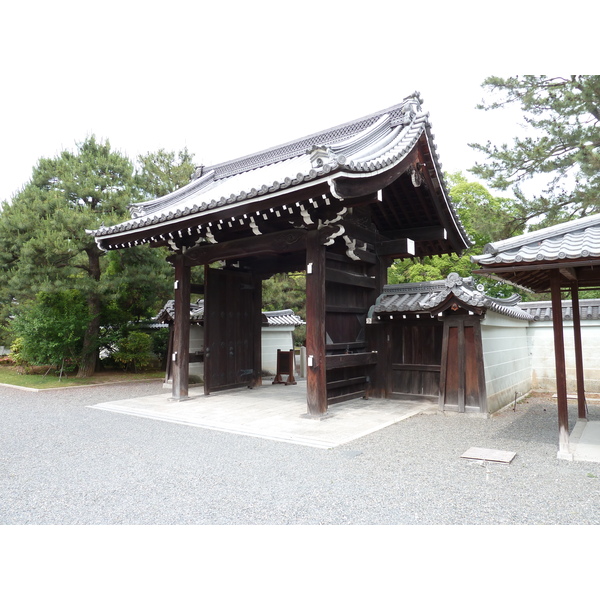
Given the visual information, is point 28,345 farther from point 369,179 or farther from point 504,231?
point 504,231

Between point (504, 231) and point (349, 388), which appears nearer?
point (349, 388)

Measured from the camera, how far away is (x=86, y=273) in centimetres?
1305

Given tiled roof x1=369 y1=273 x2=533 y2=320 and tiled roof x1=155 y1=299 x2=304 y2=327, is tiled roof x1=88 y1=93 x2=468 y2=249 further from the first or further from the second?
tiled roof x1=155 y1=299 x2=304 y2=327

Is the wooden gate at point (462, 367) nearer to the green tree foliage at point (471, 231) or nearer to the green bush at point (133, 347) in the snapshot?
the green tree foliage at point (471, 231)

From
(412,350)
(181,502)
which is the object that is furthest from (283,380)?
(181,502)

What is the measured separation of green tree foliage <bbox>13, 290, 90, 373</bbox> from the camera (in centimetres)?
1195

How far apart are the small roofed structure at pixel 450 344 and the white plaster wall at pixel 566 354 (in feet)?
3.81

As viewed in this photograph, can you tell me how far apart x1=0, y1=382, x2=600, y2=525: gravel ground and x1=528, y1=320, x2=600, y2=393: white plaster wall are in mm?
4040

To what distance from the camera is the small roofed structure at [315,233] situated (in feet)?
21.7

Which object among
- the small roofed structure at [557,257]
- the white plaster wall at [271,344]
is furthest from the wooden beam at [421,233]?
the white plaster wall at [271,344]

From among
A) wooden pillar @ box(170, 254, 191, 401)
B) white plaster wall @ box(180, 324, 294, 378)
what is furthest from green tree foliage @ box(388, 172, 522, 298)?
wooden pillar @ box(170, 254, 191, 401)

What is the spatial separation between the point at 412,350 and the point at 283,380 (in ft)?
15.9

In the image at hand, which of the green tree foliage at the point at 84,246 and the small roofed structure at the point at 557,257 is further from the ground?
the green tree foliage at the point at 84,246

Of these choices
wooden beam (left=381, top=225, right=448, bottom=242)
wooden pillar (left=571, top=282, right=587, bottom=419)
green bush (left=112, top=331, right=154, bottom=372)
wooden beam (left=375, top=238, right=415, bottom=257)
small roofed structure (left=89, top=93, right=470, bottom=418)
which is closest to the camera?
wooden pillar (left=571, top=282, right=587, bottom=419)
